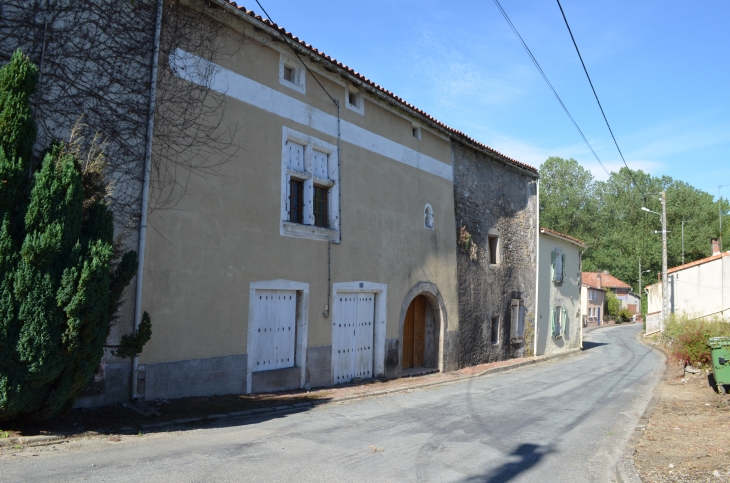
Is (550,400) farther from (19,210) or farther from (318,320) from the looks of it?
(19,210)

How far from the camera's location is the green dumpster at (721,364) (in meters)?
10.7

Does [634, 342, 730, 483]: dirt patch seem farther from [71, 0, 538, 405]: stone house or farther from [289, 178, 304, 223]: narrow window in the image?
[289, 178, 304, 223]: narrow window

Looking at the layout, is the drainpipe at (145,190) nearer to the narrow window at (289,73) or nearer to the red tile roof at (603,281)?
the narrow window at (289,73)

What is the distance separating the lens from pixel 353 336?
43.6 feet

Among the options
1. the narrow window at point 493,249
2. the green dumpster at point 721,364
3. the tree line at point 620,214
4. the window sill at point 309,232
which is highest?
the tree line at point 620,214

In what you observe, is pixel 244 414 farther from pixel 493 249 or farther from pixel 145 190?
pixel 493 249

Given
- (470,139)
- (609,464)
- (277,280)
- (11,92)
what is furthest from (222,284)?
(470,139)

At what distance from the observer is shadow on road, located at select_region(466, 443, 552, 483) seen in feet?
19.6

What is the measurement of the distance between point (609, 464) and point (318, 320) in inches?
258

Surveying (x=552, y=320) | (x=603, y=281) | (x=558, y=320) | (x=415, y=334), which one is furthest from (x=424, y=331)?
(x=603, y=281)

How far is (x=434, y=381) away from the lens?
47.2 ft

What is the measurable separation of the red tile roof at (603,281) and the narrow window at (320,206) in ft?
170

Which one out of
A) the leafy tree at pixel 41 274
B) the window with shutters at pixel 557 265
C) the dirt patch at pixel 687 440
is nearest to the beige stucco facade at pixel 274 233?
the leafy tree at pixel 41 274

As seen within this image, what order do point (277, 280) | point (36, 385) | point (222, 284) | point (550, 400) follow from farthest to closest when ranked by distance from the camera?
point (550, 400) → point (277, 280) → point (222, 284) → point (36, 385)
